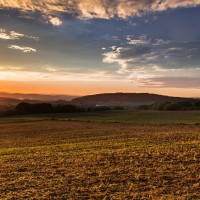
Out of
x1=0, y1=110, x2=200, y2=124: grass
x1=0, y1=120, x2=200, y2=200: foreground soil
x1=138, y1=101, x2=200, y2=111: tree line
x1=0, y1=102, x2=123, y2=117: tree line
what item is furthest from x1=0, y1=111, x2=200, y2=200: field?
x1=138, y1=101, x2=200, y2=111: tree line

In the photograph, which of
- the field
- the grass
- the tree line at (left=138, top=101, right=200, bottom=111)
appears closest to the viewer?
the field

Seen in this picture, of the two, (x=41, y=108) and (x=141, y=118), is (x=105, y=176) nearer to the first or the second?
(x=141, y=118)

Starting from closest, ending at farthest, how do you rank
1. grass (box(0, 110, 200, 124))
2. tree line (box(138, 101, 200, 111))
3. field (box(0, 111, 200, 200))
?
field (box(0, 111, 200, 200)) → grass (box(0, 110, 200, 124)) → tree line (box(138, 101, 200, 111))

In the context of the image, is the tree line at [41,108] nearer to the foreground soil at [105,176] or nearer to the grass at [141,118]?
the grass at [141,118]

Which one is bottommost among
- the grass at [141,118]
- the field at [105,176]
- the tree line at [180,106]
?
the grass at [141,118]

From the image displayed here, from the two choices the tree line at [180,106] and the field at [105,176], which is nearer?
the field at [105,176]

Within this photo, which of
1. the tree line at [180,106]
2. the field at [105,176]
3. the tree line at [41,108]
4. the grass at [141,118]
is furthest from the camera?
the tree line at [180,106]

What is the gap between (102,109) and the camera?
11644 centimetres

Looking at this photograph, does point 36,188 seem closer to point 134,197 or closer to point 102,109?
point 134,197

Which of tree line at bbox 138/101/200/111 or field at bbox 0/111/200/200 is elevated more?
tree line at bbox 138/101/200/111

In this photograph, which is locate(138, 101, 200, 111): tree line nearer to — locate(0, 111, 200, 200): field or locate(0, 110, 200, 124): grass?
locate(0, 110, 200, 124): grass

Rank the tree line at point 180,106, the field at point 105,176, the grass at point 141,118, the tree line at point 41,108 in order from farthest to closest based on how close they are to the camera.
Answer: the tree line at point 180,106 < the tree line at point 41,108 < the grass at point 141,118 < the field at point 105,176

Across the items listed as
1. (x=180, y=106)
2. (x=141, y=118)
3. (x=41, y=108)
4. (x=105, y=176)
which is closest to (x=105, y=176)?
(x=105, y=176)

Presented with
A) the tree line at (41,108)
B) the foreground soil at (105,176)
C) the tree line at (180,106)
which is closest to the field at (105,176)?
the foreground soil at (105,176)
